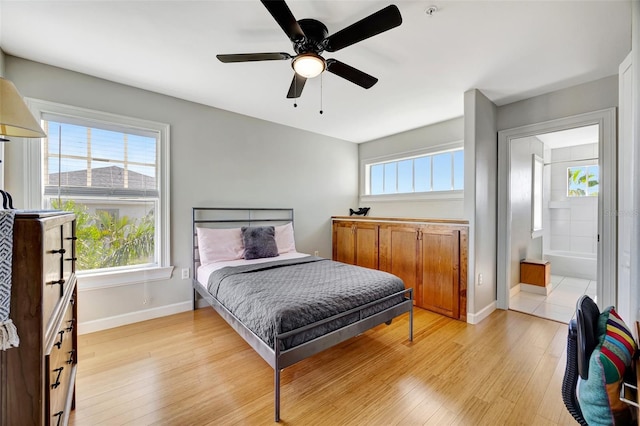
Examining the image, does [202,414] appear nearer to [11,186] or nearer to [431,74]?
[11,186]

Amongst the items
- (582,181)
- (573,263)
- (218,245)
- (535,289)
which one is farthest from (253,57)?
(582,181)

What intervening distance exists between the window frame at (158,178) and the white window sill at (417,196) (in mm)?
3410

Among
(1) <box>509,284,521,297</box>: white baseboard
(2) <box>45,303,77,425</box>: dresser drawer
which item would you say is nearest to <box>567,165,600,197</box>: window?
(1) <box>509,284,521,297</box>: white baseboard

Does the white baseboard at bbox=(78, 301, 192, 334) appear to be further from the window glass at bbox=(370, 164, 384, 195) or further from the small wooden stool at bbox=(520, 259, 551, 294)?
the small wooden stool at bbox=(520, 259, 551, 294)

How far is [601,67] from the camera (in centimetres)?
245

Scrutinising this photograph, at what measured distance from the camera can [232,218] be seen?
3.64m

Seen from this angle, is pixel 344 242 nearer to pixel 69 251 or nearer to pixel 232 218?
pixel 232 218

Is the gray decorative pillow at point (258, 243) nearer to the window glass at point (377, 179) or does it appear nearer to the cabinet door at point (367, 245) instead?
the cabinet door at point (367, 245)

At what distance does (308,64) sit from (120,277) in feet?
9.43

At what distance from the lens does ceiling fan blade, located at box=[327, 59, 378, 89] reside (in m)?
1.92

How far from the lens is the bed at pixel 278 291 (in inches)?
68.4

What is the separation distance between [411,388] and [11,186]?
3.73 meters

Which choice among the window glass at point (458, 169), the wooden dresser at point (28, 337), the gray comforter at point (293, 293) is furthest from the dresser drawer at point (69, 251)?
the window glass at point (458, 169)

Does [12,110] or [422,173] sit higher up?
[422,173]
